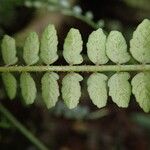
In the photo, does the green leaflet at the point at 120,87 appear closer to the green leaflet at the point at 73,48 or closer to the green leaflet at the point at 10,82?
the green leaflet at the point at 73,48

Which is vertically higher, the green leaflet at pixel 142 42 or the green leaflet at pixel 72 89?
the green leaflet at pixel 142 42

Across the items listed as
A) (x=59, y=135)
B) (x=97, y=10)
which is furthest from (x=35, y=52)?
(x=97, y=10)

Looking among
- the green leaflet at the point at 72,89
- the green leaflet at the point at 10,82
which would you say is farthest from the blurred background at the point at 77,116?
the green leaflet at the point at 72,89

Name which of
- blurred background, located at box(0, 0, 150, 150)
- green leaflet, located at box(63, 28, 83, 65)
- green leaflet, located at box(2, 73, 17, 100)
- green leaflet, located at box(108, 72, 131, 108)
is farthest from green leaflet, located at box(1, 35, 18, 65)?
blurred background, located at box(0, 0, 150, 150)

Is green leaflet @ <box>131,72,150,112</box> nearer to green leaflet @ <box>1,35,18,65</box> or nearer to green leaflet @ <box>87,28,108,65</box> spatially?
green leaflet @ <box>87,28,108,65</box>

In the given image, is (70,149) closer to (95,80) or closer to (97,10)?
(97,10)

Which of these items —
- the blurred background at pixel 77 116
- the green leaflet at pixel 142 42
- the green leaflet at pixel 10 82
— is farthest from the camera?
the blurred background at pixel 77 116
